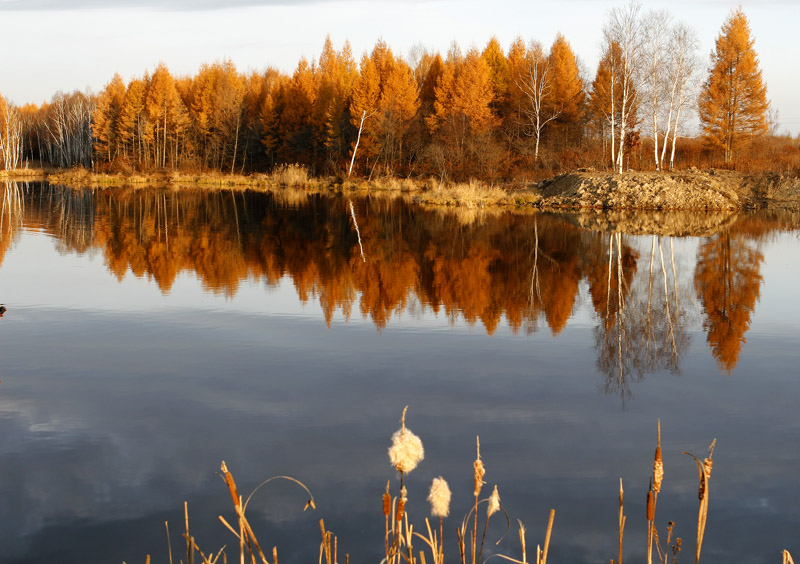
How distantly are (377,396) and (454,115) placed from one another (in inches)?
1777

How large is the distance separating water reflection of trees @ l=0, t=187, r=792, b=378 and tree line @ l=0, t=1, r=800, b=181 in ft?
46.3

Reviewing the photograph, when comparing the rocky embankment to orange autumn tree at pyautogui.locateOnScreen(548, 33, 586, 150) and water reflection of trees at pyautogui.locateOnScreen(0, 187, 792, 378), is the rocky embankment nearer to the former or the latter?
water reflection of trees at pyautogui.locateOnScreen(0, 187, 792, 378)

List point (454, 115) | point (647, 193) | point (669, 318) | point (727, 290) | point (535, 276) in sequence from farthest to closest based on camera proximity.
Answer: point (454, 115), point (647, 193), point (535, 276), point (727, 290), point (669, 318)

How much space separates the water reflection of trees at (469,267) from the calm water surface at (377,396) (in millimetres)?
84

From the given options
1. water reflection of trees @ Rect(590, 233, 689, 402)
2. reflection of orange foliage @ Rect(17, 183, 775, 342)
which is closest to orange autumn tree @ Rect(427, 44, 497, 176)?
reflection of orange foliage @ Rect(17, 183, 775, 342)

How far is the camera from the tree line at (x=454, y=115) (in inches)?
1536

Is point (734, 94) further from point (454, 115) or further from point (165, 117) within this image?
point (165, 117)

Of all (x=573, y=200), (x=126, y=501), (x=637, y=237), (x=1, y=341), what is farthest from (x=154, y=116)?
(x=126, y=501)

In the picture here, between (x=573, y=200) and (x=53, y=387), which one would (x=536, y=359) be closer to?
(x=53, y=387)

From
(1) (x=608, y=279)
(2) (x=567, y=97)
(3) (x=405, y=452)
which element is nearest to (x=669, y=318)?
(1) (x=608, y=279)

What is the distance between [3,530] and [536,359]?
5198 millimetres

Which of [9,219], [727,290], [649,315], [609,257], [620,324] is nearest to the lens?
[620,324]

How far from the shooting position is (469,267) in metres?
14.5

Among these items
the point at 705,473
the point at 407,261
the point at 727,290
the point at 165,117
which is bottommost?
the point at 727,290
